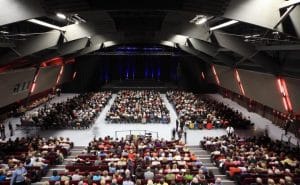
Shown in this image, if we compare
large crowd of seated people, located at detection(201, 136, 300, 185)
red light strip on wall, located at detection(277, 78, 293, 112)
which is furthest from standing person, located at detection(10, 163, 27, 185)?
red light strip on wall, located at detection(277, 78, 293, 112)

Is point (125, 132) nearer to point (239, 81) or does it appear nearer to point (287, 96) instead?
point (287, 96)

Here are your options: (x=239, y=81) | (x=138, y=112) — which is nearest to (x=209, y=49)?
(x=239, y=81)

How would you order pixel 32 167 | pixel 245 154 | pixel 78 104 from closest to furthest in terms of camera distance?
pixel 32 167 → pixel 245 154 → pixel 78 104

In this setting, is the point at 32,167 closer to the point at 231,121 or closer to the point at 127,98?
the point at 231,121

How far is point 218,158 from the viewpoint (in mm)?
18406

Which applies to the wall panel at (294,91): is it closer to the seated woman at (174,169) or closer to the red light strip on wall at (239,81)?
the seated woman at (174,169)

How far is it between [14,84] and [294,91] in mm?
18996

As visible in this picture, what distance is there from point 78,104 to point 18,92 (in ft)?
30.7

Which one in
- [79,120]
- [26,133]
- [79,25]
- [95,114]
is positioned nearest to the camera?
[79,25]

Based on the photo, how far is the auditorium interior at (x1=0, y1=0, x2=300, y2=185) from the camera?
12.5 m

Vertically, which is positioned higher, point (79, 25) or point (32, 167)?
point (79, 25)

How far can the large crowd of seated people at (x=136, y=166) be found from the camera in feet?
45.9

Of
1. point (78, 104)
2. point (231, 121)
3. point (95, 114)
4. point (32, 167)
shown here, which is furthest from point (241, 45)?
point (78, 104)

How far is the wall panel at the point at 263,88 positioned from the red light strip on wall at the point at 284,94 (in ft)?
2.06
